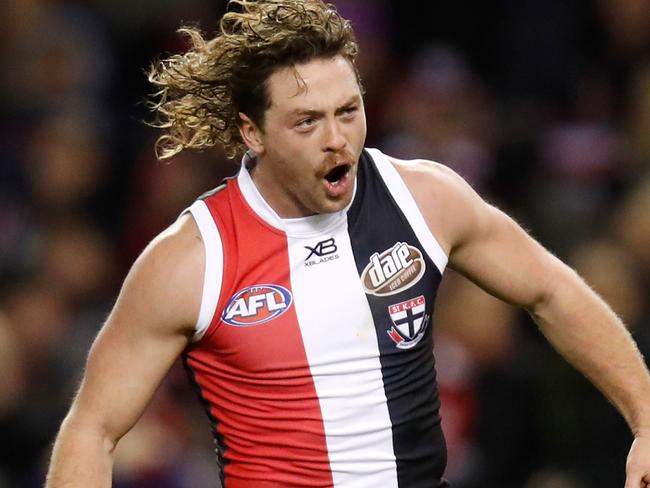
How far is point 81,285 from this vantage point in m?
7.90

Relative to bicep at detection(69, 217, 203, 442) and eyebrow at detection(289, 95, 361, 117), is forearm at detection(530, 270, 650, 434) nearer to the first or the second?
eyebrow at detection(289, 95, 361, 117)

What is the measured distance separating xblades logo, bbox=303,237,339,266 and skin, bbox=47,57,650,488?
0.35 feet

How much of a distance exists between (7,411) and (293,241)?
3.12m

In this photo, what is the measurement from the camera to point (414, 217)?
455cm

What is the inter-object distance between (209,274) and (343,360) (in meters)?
0.48

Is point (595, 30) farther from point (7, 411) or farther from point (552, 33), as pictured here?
point (7, 411)

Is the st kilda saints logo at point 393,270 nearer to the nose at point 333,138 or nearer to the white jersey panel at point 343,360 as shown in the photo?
the white jersey panel at point 343,360

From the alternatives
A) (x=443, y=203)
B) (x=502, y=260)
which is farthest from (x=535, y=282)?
(x=443, y=203)

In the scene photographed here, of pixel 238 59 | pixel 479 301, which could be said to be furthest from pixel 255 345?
pixel 479 301

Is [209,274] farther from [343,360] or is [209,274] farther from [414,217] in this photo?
[414,217]

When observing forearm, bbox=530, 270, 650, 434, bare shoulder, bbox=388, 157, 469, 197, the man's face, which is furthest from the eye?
forearm, bbox=530, 270, 650, 434

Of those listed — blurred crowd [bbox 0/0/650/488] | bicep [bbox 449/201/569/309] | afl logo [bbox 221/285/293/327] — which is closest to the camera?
afl logo [bbox 221/285/293/327]

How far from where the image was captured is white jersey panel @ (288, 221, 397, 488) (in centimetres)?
446

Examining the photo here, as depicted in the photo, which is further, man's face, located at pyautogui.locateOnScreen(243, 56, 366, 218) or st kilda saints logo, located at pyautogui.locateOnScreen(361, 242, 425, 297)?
st kilda saints logo, located at pyautogui.locateOnScreen(361, 242, 425, 297)
